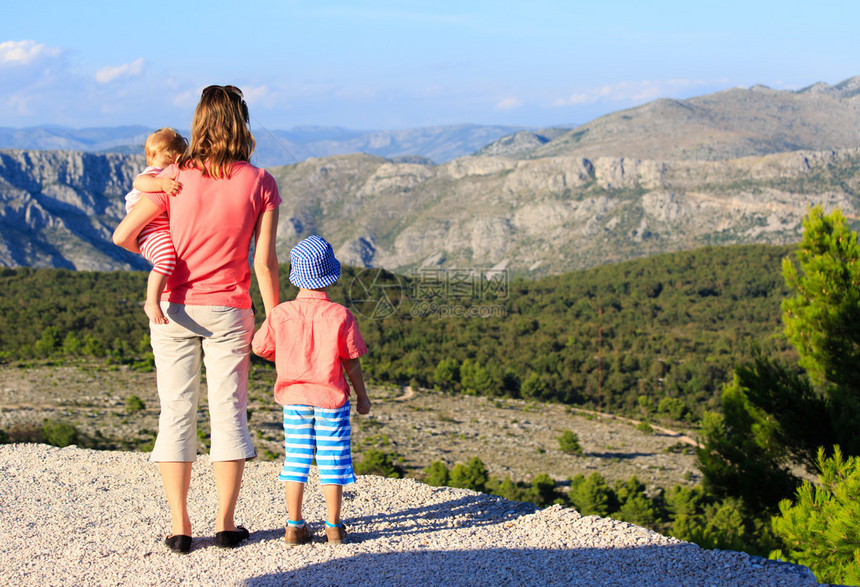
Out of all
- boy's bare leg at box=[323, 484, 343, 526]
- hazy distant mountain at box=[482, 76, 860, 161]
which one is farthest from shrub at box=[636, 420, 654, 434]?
hazy distant mountain at box=[482, 76, 860, 161]

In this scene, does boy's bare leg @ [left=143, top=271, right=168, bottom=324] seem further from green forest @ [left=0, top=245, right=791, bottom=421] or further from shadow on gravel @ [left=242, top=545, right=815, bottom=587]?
green forest @ [left=0, top=245, right=791, bottom=421]

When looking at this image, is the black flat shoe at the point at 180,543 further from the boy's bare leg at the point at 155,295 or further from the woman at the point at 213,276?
the boy's bare leg at the point at 155,295

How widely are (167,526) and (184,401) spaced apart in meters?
1.28

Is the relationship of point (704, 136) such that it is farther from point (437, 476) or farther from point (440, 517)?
point (440, 517)

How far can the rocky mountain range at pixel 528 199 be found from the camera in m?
114

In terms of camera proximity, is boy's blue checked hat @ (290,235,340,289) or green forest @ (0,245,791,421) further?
green forest @ (0,245,791,421)

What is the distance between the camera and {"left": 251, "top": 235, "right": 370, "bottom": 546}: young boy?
376 cm

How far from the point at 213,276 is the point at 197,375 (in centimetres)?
59

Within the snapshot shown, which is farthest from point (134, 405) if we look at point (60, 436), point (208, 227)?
point (208, 227)

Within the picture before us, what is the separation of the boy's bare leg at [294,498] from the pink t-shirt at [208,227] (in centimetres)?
113

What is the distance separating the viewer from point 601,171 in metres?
148

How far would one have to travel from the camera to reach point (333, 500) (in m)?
3.88

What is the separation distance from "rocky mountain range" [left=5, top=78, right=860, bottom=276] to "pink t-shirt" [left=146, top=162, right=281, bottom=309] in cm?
9673

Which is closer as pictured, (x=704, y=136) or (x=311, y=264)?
(x=311, y=264)
